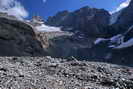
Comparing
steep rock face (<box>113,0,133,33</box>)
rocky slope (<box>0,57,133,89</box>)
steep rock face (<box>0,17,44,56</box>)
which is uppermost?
steep rock face (<box>113,0,133,33</box>)

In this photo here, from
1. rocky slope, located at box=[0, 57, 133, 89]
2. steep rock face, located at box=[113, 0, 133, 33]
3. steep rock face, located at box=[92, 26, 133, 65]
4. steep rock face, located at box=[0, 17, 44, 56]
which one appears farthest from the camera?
steep rock face, located at box=[113, 0, 133, 33]

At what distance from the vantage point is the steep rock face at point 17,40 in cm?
4675

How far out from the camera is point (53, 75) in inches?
690

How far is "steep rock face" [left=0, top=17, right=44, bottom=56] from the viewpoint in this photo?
153 feet

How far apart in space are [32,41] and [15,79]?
48.8m

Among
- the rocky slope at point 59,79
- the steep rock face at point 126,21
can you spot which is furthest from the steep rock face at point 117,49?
the rocky slope at point 59,79

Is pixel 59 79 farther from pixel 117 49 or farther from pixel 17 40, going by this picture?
pixel 117 49

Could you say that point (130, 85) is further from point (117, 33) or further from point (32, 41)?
point (117, 33)

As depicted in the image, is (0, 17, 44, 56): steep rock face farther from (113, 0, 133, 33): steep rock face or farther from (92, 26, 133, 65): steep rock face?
(113, 0, 133, 33): steep rock face

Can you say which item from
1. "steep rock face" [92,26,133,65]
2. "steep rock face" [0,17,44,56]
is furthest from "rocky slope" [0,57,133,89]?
"steep rock face" [92,26,133,65]

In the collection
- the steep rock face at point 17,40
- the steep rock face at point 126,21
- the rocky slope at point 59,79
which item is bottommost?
the rocky slope at point 59,79

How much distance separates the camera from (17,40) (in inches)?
2136

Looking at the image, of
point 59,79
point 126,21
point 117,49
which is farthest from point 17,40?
point 126,21

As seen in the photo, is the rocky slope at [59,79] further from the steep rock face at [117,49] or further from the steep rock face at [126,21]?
the steep rock face at [126,21]
